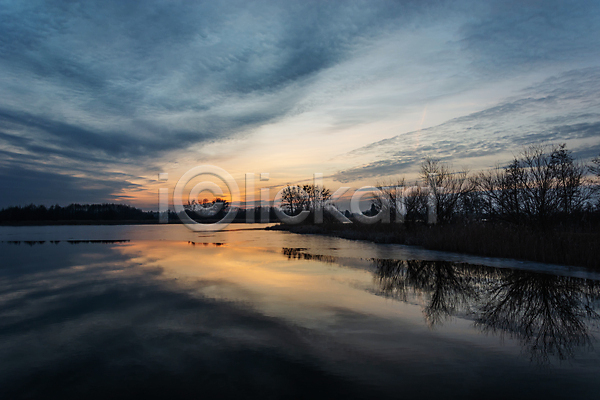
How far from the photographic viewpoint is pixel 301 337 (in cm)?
448

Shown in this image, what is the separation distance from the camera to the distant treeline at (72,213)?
81.0 meters

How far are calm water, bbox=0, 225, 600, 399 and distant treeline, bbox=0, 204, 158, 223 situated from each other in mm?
95288

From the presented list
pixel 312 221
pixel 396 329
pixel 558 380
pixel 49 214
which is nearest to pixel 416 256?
pixel 396 329

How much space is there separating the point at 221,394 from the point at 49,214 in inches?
4202

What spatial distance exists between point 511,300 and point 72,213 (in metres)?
109

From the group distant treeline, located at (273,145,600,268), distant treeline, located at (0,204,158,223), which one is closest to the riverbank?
distant treeline, located at (273,145,600,268)

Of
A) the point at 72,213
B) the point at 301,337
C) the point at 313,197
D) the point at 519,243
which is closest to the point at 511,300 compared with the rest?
the point at 301,337

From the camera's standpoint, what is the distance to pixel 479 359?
12.5 ft

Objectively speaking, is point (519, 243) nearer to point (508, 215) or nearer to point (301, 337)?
point (508, 215)

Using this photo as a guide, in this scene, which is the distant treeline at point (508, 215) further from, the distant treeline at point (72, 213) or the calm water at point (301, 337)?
the distant treeline at point (72, 213)

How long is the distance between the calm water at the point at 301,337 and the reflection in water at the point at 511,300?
35 mm

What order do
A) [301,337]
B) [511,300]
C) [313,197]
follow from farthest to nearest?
[313,197]
[511,300]
[301,337]

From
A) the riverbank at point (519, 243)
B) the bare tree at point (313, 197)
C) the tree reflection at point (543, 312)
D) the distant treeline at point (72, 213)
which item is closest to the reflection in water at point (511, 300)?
the tree reflection at point (543, 312)

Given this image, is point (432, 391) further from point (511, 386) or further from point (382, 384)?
point (511, 386)
